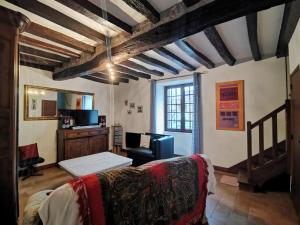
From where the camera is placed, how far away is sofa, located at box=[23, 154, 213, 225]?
3.50 ft

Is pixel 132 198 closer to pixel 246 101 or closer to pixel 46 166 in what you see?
pixel 246 101

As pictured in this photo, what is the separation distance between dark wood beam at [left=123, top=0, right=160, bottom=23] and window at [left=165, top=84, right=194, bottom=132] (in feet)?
9.74

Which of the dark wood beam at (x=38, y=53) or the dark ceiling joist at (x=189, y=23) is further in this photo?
the dark wood beam at (x=38, y=53)

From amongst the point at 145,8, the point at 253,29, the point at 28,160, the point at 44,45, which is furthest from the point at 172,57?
the point at 28,160

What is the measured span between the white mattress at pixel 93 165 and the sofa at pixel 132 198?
1003 millimetres

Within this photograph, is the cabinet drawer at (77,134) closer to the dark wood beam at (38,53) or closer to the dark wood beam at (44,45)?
the dark wood beam at (38,53)

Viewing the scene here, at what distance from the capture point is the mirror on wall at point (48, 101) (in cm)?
385

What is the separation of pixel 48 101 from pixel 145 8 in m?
3.57

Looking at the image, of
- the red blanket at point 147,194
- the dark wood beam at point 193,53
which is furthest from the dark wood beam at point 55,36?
the red blanket at point 147,194

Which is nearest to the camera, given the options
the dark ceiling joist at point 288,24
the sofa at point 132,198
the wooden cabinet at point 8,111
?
the sofa at point 132,198

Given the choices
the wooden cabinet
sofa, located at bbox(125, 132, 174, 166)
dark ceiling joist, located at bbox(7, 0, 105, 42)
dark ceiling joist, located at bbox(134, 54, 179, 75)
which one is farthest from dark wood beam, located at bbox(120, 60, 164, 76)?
the wooden cabinet

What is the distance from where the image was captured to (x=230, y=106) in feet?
12.5

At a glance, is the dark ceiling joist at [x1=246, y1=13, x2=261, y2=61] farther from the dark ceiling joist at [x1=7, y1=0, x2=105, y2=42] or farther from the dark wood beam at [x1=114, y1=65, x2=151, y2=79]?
the dark wood beam at [x1=114, y1=65, x2=151, y2=79]

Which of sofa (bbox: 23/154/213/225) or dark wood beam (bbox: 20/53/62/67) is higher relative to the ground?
dark wood beam (bbox: 20/53/62/67)
